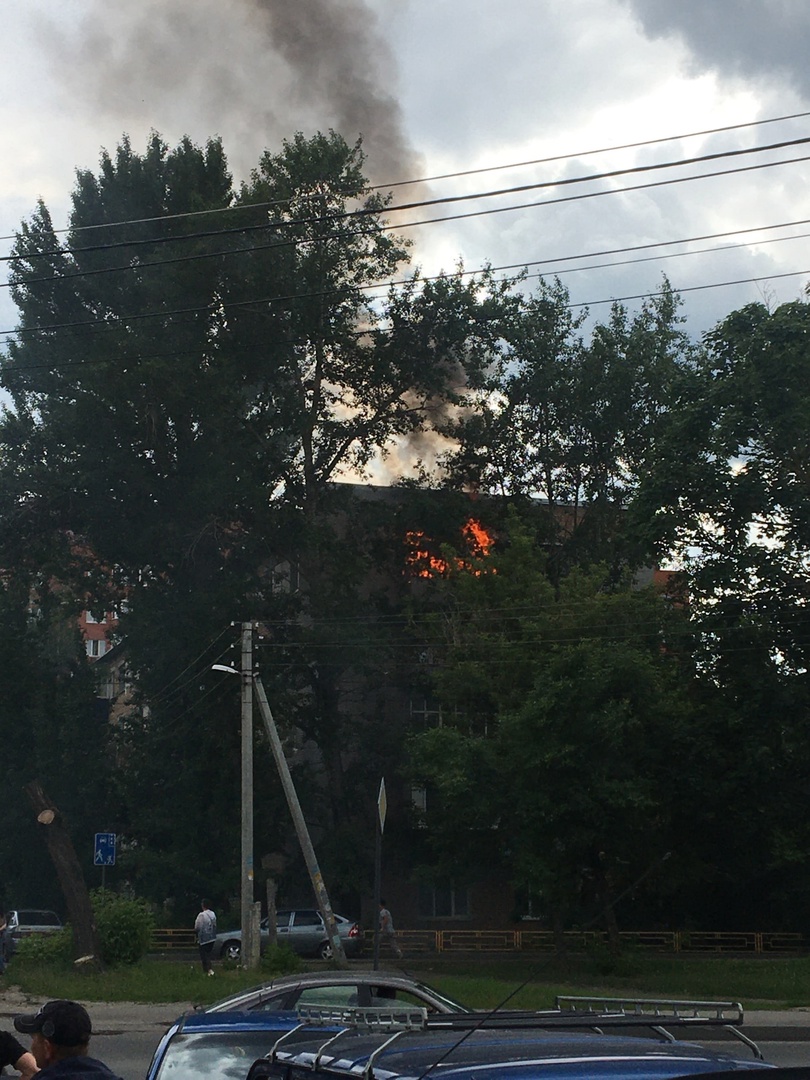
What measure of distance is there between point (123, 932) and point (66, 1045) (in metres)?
22.2

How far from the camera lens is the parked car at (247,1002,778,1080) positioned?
290 centimetres

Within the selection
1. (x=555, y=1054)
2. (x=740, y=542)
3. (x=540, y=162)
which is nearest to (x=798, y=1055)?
(x=540, y=162)

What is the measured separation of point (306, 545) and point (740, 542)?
14.5m

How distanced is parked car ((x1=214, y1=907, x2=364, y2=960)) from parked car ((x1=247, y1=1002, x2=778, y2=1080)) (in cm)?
3236

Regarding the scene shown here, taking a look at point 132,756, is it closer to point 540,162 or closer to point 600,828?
point 600,828

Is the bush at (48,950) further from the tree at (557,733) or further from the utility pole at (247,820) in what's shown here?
the tree at (557,733)

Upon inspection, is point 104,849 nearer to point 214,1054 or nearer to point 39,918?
point 39,918

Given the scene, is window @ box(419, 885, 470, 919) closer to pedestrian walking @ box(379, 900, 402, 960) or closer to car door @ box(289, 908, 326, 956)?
car door @ box(289, 908, 326, 956)

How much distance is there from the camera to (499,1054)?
3090 millimetres

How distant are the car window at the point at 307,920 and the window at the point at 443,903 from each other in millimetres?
8368

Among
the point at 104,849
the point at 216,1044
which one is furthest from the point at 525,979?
the point at 216,1044

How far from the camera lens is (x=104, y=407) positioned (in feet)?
127

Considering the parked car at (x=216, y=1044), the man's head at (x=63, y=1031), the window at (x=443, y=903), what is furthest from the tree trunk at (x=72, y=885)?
the man's head at (x=63, y=1031)

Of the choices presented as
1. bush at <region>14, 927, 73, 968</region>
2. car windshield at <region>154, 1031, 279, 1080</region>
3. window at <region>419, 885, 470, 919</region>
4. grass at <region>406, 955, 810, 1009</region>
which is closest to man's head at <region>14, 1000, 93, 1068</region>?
car windshield at <region>154, 1031, 279, 1080</region>
